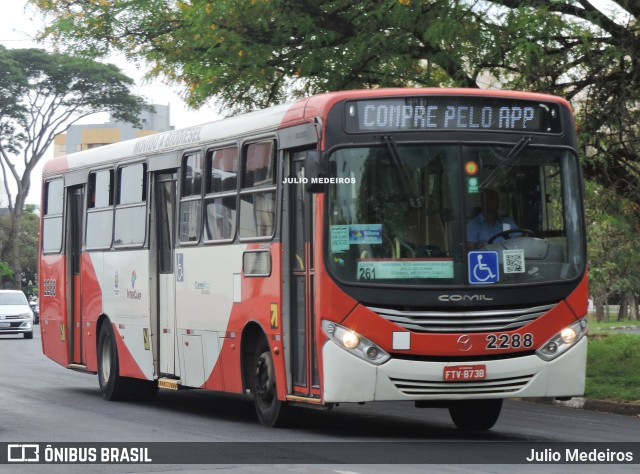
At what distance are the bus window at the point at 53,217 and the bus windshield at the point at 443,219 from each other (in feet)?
28.8

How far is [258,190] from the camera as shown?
13844 mm

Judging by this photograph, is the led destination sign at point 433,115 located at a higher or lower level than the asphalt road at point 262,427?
higher

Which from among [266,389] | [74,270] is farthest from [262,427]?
[74,270]

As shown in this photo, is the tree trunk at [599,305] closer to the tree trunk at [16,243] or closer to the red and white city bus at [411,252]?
the tree trunk at [16,243]

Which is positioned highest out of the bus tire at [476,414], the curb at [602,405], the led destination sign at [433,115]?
the led destination sign at [433,115]

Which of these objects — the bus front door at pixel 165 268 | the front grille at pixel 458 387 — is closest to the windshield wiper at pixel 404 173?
the front grille at pixel 458 387

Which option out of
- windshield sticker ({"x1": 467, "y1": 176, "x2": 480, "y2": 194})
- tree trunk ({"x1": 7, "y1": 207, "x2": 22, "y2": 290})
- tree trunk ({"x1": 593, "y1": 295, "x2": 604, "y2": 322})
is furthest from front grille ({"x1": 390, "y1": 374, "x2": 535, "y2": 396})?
tree trunk ({"x1": 7, "y1": 207, "x2": 22, "y2": 290})

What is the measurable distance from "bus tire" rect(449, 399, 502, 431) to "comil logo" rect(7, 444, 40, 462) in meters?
3.97

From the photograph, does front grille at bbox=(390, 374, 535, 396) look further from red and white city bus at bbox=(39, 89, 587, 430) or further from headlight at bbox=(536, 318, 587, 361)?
headlight at bbox=(536, 318, 587, 361)

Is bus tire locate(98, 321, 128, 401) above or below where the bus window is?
below

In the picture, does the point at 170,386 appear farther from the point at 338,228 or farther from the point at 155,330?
the point at 338,228

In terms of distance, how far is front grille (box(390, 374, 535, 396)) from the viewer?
12.1 meters

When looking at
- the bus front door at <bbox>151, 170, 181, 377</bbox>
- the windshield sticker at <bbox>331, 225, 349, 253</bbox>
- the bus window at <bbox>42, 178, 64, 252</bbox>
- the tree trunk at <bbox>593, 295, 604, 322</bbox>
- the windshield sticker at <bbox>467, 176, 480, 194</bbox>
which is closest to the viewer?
the windshield sticker at <bbox>331, 225, 349, 253</bbox>

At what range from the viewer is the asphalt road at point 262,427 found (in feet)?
35.0
